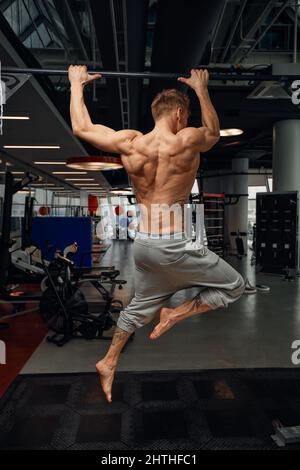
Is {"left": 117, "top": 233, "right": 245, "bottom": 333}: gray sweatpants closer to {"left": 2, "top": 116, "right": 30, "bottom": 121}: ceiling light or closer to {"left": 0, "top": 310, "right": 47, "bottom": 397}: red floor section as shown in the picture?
{"left": 0, "top": 310, "right": 47, "bottom": 397}: red floor section

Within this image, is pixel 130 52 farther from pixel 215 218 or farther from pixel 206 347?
pixel 215 218

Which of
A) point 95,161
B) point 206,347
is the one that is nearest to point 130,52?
point 206,347

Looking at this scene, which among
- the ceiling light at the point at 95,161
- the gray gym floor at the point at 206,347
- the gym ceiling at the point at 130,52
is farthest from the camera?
the ceiling light at the point at 95,161

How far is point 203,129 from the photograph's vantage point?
1614 mm

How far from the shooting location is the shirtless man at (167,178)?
1592 millimetres

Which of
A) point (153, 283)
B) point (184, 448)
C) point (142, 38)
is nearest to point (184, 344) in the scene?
point (184, 448)

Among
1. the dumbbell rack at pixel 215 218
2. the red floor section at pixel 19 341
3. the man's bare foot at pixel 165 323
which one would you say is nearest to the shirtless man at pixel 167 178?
the man's bare foot at pixel 165 323

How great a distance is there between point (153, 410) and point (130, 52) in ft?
9.93

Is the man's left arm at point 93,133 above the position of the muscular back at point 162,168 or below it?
above

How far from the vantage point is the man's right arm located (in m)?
1.59

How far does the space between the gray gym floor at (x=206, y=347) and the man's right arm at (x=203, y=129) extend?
8.13ft

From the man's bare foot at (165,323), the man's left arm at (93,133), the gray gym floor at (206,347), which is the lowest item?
the gray gym floor at (206,347)

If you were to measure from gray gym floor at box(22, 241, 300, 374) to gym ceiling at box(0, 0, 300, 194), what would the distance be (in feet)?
9.07

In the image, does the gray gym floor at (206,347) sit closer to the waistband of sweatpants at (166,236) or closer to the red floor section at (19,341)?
the red floor section at (19,341)
